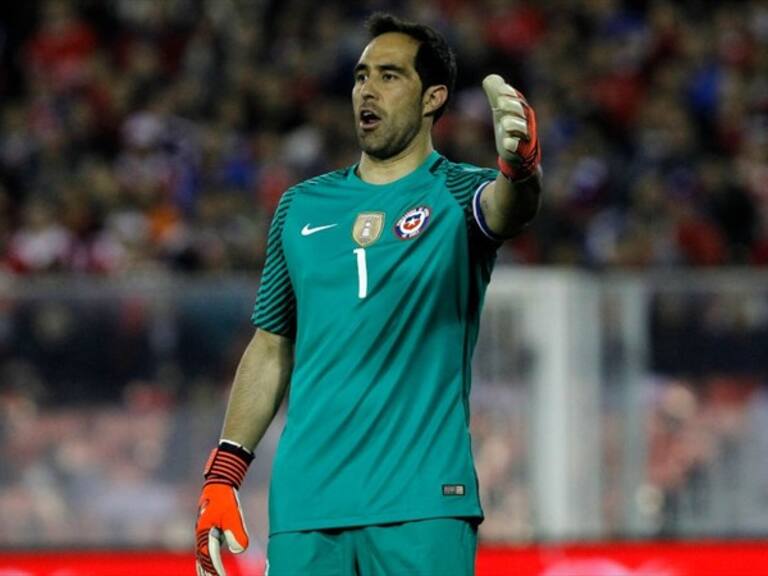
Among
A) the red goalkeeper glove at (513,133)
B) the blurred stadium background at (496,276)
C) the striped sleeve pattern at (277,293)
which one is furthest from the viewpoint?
the blurred stadium background at (496,276)

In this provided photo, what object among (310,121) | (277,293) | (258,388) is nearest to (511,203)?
(277,293)

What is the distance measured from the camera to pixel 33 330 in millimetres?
9391

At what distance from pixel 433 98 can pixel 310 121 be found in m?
7.78

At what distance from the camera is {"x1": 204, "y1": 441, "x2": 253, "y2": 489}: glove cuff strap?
473cm

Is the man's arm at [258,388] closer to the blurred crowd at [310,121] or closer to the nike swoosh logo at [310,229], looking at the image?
the nike swoosh logo at [310,229]

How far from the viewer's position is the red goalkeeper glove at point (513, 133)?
13.8 ft

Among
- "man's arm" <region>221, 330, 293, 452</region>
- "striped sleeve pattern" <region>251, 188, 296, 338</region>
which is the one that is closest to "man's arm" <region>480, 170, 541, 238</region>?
"striped sleeve pattern" <region>251, 188, 296, 338</region>

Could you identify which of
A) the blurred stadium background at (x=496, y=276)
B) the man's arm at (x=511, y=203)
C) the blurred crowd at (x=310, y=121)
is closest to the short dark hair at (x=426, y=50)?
the man's arm at (x=511, y=203)

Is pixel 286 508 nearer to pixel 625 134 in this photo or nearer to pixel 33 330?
pixel 33 330

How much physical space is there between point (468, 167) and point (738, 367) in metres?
4.95

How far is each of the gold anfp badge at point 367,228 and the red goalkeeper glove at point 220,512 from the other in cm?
63

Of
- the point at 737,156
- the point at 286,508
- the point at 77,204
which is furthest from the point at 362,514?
the point at 737,156

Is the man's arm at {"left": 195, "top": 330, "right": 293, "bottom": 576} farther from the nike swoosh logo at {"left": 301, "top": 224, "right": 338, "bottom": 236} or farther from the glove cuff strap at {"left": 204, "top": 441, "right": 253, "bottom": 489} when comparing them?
the nike swoosh logo at {"left": 301, "top": 224, "right": 338, "bottom": 236}

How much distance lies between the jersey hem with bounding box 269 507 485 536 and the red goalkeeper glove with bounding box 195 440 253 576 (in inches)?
7.1
